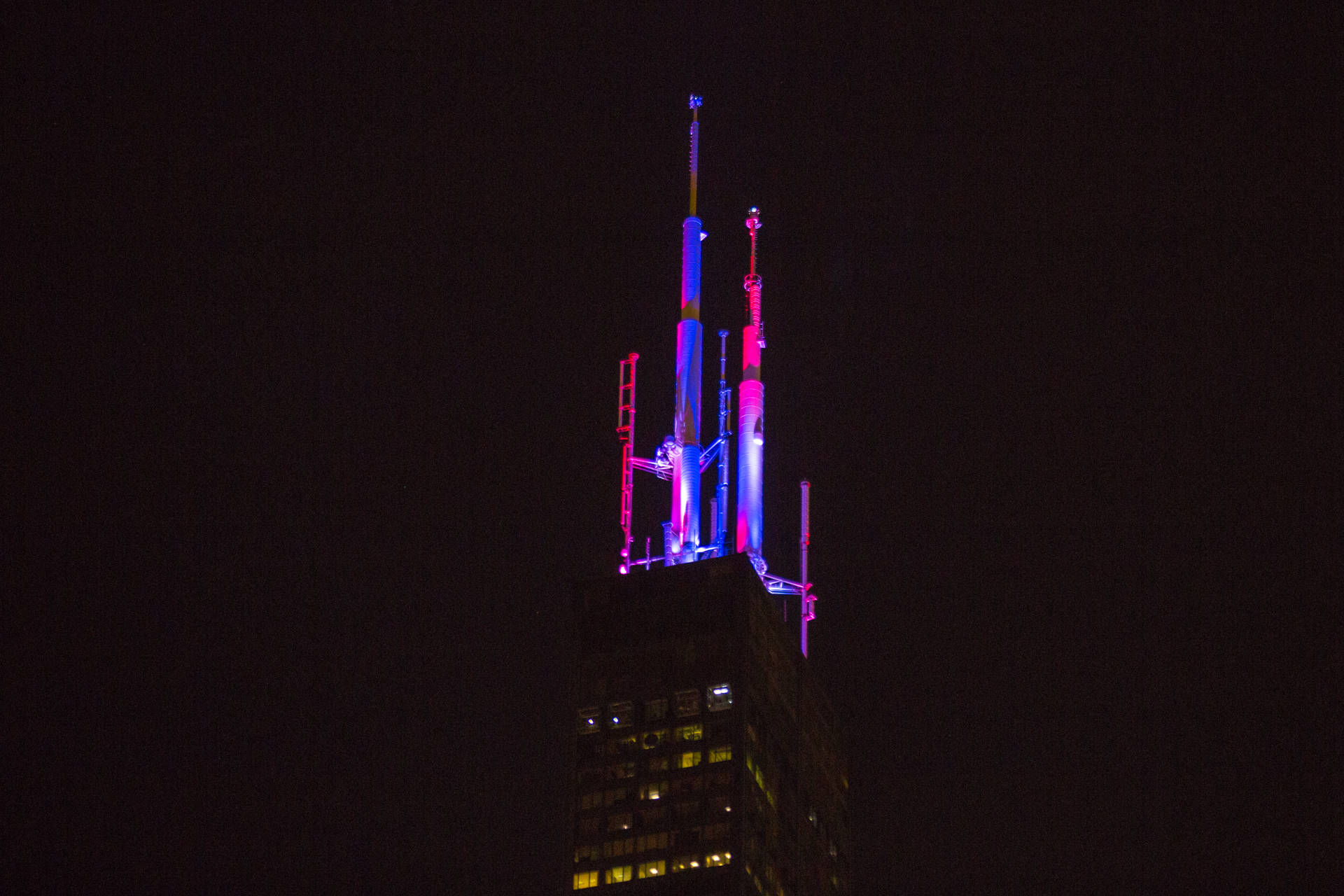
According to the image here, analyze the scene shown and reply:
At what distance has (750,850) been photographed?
164 m

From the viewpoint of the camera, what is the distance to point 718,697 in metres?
173

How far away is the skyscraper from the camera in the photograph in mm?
164375

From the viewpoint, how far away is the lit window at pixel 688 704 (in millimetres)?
172125

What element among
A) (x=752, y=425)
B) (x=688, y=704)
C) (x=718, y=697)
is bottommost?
(x=688, y=704)

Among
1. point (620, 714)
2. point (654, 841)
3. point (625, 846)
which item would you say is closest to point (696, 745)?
point (620, 714)

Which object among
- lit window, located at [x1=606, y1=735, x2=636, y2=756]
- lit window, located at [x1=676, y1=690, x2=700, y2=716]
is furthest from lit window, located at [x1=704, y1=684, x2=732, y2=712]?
lit window, located at [x1=606, y1=735, x2=636, y2=756]

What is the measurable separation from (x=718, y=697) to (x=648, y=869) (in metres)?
17.3

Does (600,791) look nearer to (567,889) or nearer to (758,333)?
(567,889)

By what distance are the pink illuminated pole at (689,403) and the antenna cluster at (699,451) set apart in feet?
0.22

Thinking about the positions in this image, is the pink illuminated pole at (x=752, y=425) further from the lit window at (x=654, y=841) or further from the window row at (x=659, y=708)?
the lit window at (x=654, y=841)

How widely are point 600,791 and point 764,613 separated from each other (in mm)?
23986

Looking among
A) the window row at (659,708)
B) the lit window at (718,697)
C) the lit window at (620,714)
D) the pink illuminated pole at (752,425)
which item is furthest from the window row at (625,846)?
the pink illuminated pole at (752,425)

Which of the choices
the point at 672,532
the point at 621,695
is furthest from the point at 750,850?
the point at 672,532

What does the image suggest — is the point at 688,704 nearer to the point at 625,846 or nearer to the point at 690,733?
the point at 690,733
